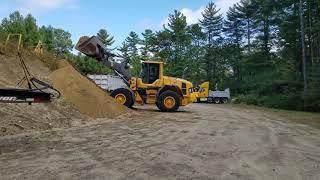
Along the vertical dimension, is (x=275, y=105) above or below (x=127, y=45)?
below

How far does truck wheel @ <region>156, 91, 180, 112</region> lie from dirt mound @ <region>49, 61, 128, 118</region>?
132 inches

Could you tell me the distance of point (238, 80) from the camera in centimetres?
7462

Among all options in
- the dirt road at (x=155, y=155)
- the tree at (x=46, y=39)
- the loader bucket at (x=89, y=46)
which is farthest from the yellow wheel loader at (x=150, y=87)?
the tree at (x=46, y=39)

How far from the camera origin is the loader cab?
24781 mm

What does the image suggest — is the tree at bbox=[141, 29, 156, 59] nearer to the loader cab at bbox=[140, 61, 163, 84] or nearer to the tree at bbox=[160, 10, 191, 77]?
the tree at bbox=[160, 10, 191, 77]

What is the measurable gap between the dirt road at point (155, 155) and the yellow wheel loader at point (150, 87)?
31.4ft

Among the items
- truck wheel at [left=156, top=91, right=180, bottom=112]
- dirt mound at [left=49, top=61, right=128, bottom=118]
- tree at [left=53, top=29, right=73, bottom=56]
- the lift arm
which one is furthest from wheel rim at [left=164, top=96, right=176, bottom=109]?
tree at [left=53, top=29, right=73, bottom=56]

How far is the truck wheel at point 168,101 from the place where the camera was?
2400 centimetres

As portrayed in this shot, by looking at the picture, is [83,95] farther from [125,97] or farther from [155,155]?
[155,155]

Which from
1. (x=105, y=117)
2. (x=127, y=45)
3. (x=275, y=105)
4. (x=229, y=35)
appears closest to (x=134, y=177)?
(x=105, y=117)

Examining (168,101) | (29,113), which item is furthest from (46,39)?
(29,113)

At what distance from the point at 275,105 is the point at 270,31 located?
2653cm

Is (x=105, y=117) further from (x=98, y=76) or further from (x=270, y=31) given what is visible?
(x=270, y=31)

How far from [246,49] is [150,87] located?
180 feet
